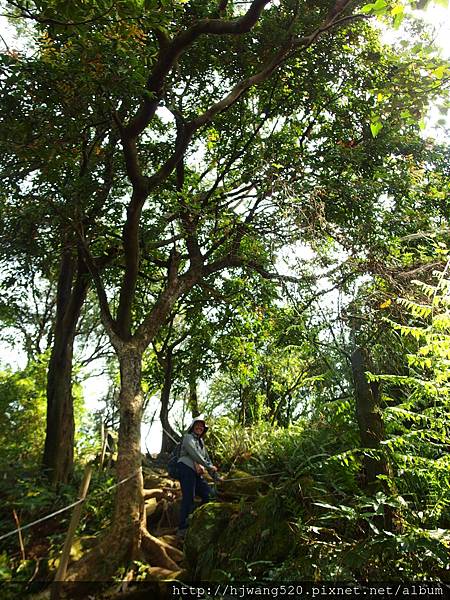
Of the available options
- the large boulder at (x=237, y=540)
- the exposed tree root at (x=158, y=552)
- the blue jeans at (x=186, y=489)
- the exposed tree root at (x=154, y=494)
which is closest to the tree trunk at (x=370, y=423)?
the large boulder at (x=237, y=540)

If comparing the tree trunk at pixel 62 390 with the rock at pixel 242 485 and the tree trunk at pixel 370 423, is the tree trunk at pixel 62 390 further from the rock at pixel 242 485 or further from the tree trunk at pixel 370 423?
the tree trunk at pixel 370 423

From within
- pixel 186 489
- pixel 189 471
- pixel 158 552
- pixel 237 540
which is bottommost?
pixel 158 552

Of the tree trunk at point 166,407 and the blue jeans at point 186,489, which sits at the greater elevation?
the tree trunk at point 166,407

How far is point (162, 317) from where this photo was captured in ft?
24.4

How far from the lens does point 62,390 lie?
888cm

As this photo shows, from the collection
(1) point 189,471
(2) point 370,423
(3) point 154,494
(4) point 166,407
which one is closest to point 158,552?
(1) point 189,471

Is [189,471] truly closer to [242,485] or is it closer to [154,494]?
[242,485]

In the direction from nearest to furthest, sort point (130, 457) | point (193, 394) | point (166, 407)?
point (130, 457) → point (166, 407) → point (193, 394)

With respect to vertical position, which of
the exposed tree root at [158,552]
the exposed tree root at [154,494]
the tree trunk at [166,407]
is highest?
the tree trunk at [166,407]

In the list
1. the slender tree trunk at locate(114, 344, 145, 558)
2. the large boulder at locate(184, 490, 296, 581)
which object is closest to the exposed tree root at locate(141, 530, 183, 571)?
the slender tree trunk at locate(114, 344, 145, 558)

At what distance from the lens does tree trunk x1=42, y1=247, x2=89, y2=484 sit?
27.7 feet

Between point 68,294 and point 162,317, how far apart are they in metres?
3.54

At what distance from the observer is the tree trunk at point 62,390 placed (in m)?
8.43

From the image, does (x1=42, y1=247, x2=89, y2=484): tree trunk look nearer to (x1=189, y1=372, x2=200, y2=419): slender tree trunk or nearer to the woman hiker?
the woman hiker
